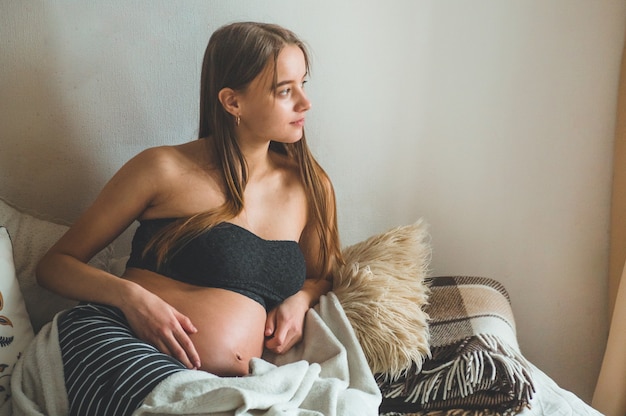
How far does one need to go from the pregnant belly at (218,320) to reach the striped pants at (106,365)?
4.1 inches

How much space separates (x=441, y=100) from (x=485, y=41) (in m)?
0.19

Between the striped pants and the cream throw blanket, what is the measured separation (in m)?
0.02

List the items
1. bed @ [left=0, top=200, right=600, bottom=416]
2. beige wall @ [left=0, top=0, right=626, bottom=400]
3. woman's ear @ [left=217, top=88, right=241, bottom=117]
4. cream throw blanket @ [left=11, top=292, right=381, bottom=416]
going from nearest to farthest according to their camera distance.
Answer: cream throw blanket @ [left=11, top=292, right=381, bottom=416] < bed @ [left=0, top=200, right=600, bottom=416] < woman's ear @ [left=217, top=88, right=241, bottom=117] < beige wall @ [left=0, top=0, right=626, bottom=400]

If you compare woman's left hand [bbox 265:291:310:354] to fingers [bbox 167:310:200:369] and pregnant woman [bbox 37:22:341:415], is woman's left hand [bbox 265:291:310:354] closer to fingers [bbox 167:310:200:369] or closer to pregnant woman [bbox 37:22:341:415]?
pregnant woman [bbox 37:22:341:415]

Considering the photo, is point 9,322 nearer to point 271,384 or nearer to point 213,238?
point 213,238

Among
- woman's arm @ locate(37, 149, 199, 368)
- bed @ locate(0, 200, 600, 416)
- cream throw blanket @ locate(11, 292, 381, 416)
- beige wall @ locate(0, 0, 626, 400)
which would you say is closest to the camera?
cream throw blanket @ locate(11, 292, 381, 416)

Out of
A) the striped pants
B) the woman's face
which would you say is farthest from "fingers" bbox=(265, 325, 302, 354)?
the woman's face

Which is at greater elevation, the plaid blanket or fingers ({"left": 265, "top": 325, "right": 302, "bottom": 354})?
fingers ({"left": 265, "top": 325, "right": 302, "bottom": 354})

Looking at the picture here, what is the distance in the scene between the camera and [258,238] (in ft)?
4.78

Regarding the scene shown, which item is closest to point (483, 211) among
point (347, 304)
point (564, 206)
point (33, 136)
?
point (564, 206)

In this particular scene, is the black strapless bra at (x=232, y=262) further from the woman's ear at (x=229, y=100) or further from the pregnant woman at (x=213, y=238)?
the woman's ear at (x=229, y=100)

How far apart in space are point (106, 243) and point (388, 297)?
1.98 feet

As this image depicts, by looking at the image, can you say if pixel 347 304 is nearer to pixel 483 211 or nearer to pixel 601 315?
pixel 483 211

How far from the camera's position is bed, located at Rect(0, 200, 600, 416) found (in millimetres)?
1195
